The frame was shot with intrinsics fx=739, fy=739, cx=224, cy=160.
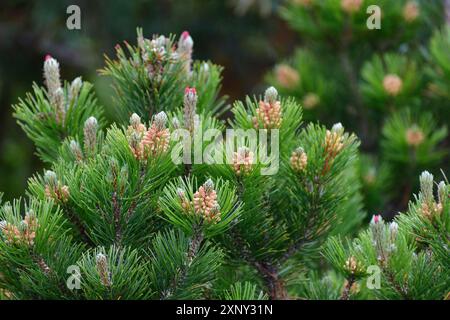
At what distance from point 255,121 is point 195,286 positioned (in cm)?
31

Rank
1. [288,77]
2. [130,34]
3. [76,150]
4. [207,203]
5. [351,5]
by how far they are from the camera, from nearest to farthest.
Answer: [207,203], [76,150], [351,5], [288,77], [130,34]

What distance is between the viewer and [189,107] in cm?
130

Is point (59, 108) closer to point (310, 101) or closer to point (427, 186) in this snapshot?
point (427, 186)

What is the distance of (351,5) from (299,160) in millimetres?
1005

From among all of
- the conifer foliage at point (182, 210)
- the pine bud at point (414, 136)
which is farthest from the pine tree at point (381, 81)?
the conifer foliage at point (182, 210)

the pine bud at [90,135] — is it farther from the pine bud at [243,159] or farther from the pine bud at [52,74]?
the pine bud at [243,159]

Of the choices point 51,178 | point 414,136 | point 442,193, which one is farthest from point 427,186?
point 414,136

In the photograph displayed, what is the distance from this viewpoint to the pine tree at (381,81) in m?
2.15

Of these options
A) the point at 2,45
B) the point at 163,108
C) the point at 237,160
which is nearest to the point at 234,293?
the point at 237,160

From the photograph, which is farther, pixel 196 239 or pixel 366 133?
pixel 366 133

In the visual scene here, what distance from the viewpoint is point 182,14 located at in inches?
172

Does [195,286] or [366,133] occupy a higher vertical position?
[366,133]
